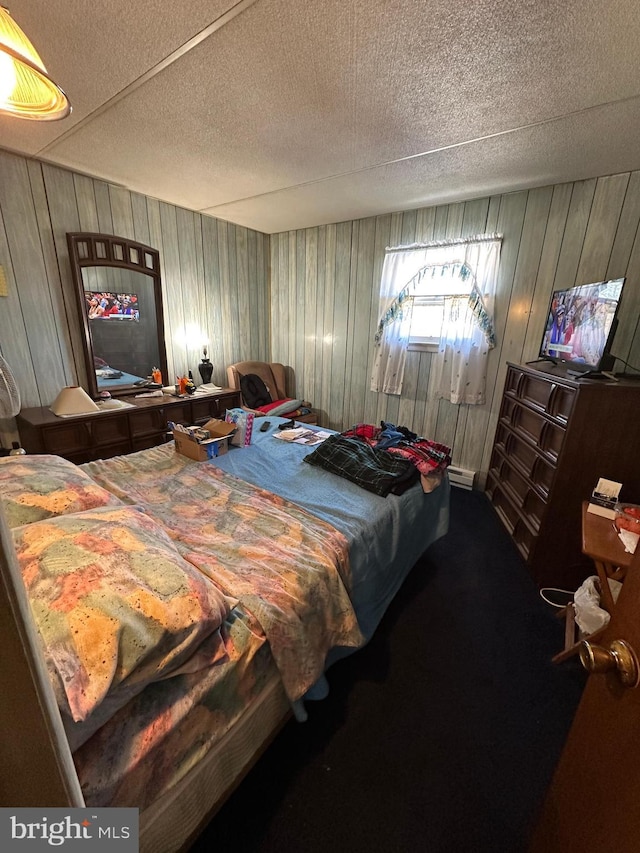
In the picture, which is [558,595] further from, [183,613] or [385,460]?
[183,613]

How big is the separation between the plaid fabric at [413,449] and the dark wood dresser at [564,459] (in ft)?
2.01

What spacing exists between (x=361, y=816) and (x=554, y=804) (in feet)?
2.11

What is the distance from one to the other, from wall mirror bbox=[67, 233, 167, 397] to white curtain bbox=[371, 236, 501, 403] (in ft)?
7.36

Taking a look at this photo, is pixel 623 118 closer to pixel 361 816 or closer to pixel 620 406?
pixel 620 406

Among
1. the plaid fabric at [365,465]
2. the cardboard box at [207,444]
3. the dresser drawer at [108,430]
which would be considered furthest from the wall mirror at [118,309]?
the plaid fabric at [365,465]

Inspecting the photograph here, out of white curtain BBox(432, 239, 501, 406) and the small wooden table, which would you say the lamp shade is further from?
the small wooden table

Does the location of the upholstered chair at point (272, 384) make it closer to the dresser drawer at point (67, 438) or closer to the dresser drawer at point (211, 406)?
the dresser drawer at point (211, 406)

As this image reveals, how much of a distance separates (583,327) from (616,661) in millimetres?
2117

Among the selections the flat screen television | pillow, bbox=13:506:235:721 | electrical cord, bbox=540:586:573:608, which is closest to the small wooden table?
electrical cord, bbox=540:586:573:608

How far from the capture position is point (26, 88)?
40.9 inches

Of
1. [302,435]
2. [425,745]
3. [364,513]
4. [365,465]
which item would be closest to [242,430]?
[302,435]

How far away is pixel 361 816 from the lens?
106 centimetres

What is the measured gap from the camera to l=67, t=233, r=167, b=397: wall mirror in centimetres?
267

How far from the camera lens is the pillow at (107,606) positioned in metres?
0.67
